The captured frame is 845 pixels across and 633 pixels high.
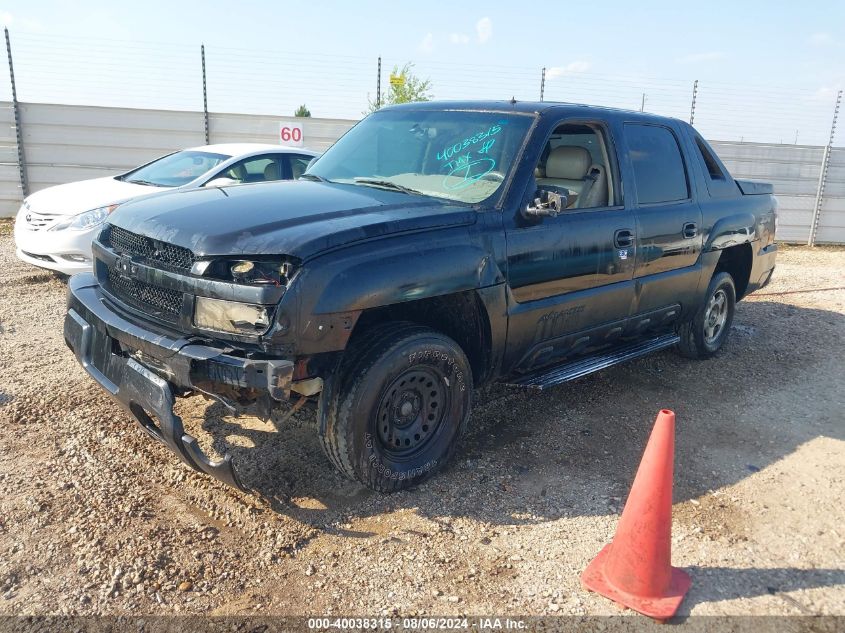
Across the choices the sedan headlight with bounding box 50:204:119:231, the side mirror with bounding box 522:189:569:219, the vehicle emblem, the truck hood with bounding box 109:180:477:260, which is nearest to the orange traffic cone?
the side mirror with bounding box 522:189:569:219

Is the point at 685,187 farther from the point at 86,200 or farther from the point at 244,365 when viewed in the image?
the point at 86,200

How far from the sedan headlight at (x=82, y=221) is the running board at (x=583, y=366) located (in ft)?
15.6

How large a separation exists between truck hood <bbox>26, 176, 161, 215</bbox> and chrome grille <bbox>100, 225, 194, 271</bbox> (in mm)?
3439

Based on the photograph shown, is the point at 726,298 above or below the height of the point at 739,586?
above

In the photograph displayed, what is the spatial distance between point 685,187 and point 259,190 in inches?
126

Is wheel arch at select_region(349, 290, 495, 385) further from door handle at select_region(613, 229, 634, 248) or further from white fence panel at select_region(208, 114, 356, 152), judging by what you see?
white fence panel at select_region(208, 114, 356, 152)

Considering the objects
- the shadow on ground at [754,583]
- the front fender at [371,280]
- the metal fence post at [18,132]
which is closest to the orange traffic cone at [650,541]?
the shadow on ground at [754,583]

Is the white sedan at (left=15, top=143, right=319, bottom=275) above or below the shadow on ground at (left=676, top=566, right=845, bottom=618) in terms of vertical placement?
above

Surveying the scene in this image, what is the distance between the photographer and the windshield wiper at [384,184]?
3.89m

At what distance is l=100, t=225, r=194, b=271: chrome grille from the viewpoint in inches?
121

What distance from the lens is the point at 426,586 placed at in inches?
111

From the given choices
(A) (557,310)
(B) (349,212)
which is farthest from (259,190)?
(A) (557,310)

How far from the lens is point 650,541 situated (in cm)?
277

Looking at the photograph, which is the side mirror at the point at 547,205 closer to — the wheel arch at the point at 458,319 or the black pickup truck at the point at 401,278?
the black pickup truck at the point at 401,278
